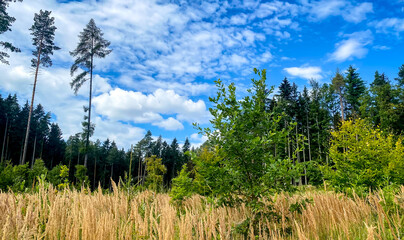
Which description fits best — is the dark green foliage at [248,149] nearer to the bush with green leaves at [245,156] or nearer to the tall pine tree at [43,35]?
the bush with green leaves at [245,156]

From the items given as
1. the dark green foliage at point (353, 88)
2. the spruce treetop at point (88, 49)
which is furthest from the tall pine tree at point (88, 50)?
the dark green foliage at point (353, 88)

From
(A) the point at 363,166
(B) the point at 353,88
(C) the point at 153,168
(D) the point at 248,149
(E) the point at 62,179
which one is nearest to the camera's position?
(D) the point at 248,149

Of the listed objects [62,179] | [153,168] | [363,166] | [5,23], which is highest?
[5,23]

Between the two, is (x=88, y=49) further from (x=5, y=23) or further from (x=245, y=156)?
(x=245, y=156)

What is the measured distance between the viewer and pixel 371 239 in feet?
3.92

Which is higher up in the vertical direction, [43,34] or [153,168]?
[43,34]

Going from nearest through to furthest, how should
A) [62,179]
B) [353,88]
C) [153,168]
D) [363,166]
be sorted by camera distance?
[363,166], [62,179], [153,168], [353,88]

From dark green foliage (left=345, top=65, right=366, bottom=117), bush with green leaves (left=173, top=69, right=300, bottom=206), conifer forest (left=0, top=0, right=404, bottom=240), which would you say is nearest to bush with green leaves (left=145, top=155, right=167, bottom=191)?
conifer forest (left=0, top=0, right=404, bottom=240)

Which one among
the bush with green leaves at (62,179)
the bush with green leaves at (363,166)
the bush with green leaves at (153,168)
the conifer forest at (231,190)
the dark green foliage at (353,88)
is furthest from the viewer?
the dark green foliage at (353,88)

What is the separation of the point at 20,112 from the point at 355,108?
74.4 meters

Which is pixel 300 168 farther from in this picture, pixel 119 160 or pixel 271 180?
pixel 119 160

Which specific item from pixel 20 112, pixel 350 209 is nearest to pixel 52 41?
pixel 350 209

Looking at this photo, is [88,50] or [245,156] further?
[88,50]

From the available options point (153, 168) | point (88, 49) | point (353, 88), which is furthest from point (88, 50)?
point (353, 88)
